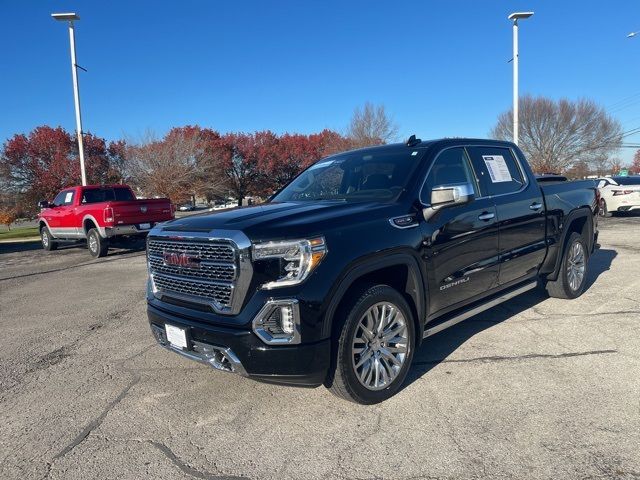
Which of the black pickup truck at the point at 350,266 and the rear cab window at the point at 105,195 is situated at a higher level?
the rear cab window at the point at 105,195

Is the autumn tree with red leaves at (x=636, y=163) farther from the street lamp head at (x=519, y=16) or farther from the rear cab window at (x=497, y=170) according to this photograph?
the rear cab window at (x=497, y=170)

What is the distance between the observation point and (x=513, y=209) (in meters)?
4.61

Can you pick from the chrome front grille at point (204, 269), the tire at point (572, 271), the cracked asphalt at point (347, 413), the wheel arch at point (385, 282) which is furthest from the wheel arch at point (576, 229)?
the chrome front grille at point (204, 269)

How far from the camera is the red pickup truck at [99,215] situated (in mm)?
11805

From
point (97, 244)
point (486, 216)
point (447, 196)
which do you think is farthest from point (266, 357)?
point (97, 244)

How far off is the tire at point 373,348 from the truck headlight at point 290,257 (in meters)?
0.45

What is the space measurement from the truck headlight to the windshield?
3.44 feet

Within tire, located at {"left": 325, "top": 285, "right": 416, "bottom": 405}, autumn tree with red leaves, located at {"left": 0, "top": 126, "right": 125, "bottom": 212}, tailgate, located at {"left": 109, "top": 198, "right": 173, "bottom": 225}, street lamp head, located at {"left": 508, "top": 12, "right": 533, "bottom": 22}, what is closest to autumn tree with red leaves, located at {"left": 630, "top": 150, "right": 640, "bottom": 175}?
street lamp head, located at {"left": 508, "top": 12, "right": 533, "bottom": 22}

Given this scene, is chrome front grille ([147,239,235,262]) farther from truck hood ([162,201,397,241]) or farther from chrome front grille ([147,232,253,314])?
truck hood ([162,201,397,241])

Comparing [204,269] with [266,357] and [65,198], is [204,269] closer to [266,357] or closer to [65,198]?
[266,357]

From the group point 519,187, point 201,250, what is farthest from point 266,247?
point 519,187

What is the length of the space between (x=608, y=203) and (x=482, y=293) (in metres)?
16.2

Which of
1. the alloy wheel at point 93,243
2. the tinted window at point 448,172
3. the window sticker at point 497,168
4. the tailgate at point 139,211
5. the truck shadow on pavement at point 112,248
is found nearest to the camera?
the tinted window at point 448,172

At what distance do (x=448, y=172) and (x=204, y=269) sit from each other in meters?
2.28
